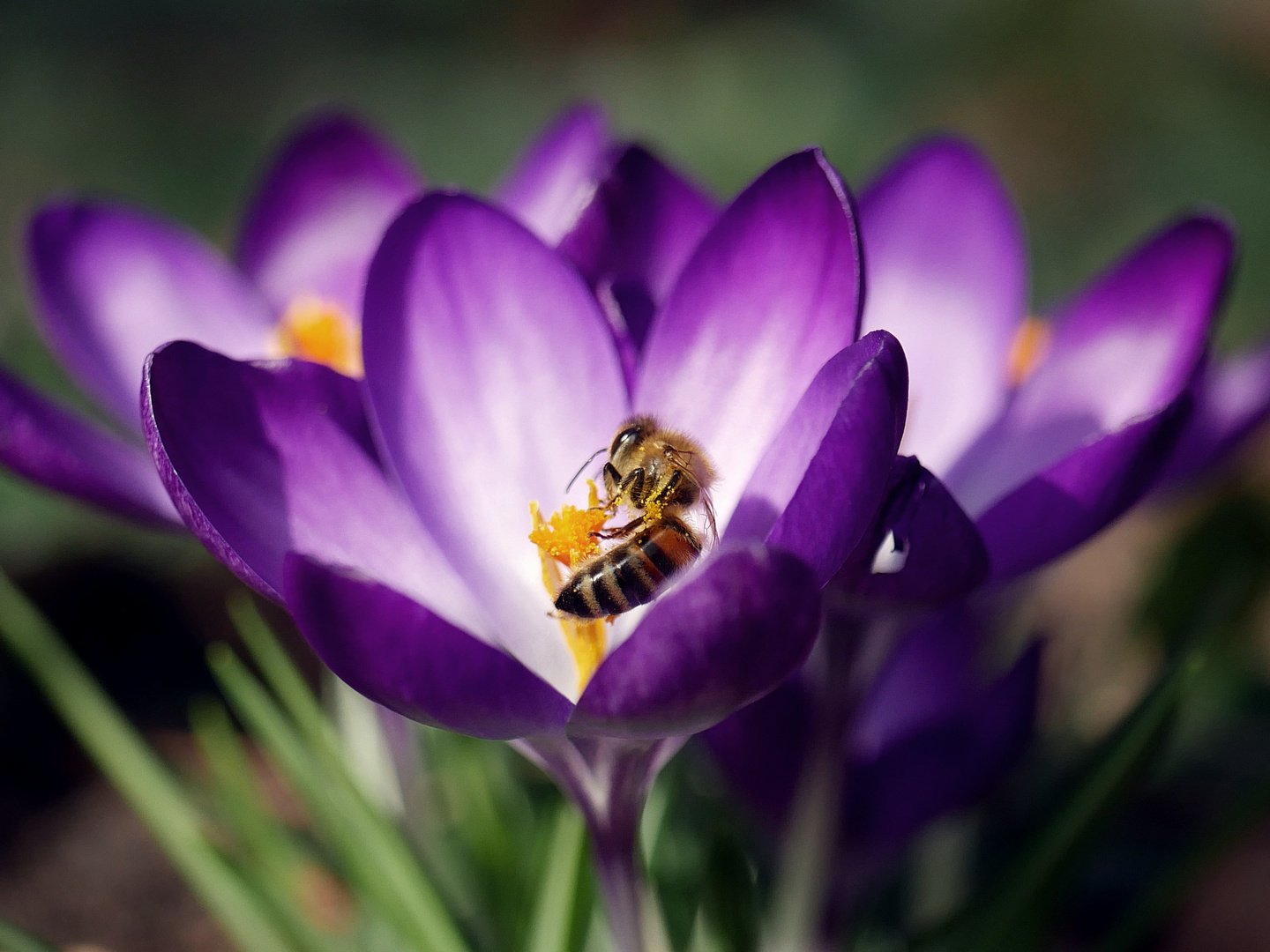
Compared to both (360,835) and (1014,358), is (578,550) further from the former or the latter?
(1014,358)

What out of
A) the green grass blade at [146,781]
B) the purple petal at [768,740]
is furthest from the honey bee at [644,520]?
the green grass blade at [146,781]

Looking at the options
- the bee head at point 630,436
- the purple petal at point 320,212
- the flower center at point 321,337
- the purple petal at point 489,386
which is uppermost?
the purple petal at point 320,212

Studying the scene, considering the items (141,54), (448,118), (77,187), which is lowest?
(448,118)

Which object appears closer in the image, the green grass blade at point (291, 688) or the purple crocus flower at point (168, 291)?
the purple crocus flower at point (168, 291)

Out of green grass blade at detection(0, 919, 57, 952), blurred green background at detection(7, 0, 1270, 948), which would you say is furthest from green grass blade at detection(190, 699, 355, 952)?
blurred green background at detection(7, 0, 1270, 948)

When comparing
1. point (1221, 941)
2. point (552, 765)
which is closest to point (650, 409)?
point (552, 765)

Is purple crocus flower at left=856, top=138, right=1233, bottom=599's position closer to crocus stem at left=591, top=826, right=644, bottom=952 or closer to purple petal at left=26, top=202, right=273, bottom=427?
crocus stem at left=591, top=826, right=644, bottom=952

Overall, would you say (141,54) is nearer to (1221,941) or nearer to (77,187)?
(77,187)

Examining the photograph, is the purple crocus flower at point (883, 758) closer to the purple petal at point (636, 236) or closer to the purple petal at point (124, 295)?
the purple petal at point (636, 236)
